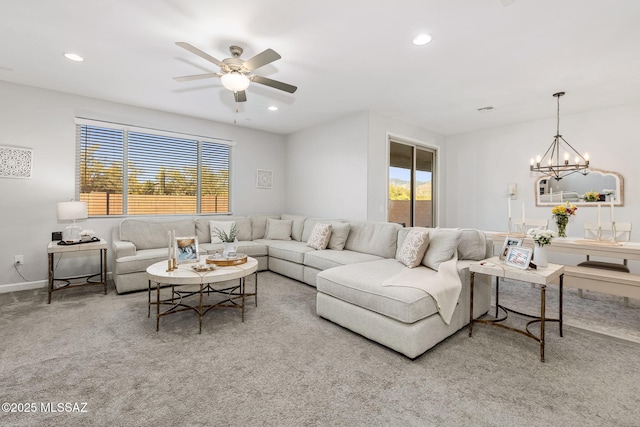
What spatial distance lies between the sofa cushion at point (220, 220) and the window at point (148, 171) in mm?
324

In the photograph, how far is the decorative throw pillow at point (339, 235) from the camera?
4.33m

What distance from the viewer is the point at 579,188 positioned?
475 centimetres

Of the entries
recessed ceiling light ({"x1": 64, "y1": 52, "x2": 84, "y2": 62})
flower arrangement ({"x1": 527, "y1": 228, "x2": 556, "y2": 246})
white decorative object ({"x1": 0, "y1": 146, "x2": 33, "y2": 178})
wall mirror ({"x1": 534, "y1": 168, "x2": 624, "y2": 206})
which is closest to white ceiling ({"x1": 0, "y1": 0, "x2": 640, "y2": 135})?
recessed ceiling light ({"x1": 64, "y1": 52, "x2": 84, "y2": 62})

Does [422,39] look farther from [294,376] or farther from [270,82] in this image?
[294,376]

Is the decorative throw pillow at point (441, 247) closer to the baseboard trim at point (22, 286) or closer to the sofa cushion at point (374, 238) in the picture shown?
the sofa cushion at point (374, 238)

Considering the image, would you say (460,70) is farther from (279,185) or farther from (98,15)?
(279,185)

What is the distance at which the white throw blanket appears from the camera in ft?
→ 7.74

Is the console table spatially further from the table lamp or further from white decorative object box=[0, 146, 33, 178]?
white decorative object box=[0, 146, 33, 178]

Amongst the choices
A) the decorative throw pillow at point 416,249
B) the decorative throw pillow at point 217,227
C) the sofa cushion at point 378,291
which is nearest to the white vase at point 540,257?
the sofa cushion at point 378,291

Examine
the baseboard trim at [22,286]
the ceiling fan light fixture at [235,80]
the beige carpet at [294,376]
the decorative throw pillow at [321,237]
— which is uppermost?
the ceiling fan light fixture at [235,80]

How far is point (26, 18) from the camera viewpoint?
2.43 meters

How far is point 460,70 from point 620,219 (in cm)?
361

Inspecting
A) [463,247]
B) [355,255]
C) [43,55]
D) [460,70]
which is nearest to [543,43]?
[460,70]

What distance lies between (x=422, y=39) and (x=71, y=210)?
4.55 meters
